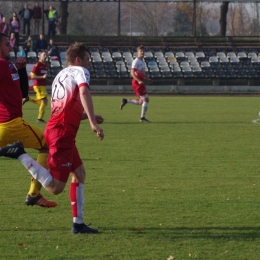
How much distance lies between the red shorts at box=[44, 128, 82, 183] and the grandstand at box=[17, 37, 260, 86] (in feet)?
105

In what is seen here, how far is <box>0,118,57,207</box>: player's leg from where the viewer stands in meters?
7.18

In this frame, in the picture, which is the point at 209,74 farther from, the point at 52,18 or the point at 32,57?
the point at 32,57

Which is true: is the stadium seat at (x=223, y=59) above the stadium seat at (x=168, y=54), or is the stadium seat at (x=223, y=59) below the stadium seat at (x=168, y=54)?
below

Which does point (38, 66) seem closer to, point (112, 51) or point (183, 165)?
point (183, 165)

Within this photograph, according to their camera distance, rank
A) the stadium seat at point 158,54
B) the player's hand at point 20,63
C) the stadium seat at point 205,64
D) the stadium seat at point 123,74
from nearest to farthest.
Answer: the player's hand at point 20,63 → the stadium seat at point 123,74 → the stadium seat at point 205,64 → the stadium seat at point 158,54

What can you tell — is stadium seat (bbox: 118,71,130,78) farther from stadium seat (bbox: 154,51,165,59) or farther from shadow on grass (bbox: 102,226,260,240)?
shadow on grass (bbox: 102,226,260,240)

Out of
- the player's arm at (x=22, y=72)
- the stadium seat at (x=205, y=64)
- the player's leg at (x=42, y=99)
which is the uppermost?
the player's arm at (x=22, y=72)

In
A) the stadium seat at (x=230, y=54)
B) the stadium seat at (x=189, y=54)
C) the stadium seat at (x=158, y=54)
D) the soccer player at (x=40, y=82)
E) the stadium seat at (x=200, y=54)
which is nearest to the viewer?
the soccer player at (x=40, y=82)

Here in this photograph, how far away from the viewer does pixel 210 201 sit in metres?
8.20

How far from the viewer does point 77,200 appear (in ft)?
21.4

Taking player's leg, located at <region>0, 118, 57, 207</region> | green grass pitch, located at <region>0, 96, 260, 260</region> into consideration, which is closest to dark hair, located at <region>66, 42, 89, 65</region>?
player's leg, located at <region>0, 118, 57, 207</region>

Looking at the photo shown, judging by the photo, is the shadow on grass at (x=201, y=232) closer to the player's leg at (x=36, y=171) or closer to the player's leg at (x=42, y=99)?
the player's leg at (x=36, y=171)

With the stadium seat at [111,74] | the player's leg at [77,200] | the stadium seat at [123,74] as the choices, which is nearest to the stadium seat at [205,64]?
the stadium seat at [123,74]

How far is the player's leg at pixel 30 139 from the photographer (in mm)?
7176
